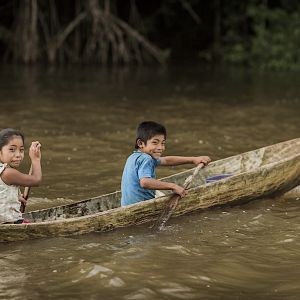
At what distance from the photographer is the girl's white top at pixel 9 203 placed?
17.6ft

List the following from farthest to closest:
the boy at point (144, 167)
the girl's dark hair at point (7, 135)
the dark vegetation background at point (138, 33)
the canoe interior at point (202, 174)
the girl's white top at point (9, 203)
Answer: the dark vegetation background at point (138, 33) < the canoe interior at point (202, 174) < the boy at point (144, 167) < the girl's white top at point (9, 203) < the girl's dark hair at point (7, 135)

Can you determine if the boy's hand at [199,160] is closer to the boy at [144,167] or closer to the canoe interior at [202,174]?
the canoe interior at [202,174]

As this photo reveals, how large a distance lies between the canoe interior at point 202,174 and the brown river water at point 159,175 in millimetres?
588

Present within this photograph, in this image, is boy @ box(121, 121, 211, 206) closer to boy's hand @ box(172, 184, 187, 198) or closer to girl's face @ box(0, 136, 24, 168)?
boy's hand @ box(172, 184, 187, 198)

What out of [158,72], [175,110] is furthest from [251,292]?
[158,72]

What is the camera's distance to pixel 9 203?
5430 millimetres

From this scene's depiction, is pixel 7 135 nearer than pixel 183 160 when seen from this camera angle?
Yes

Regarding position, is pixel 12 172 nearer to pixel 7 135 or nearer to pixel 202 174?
pixel 7 135

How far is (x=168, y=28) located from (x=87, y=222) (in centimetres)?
1951

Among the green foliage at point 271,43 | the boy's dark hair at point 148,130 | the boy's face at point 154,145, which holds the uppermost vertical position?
the green foliage at point 271,43

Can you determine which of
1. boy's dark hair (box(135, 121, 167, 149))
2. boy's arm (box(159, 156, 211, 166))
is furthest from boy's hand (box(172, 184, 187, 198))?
boy's arm (box(159, 156, 211, 166))

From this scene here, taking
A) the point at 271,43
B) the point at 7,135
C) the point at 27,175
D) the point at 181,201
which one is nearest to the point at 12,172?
the point at 27,175

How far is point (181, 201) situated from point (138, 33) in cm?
1594

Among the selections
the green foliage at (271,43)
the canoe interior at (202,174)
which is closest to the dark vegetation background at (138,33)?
the green foliage at (271,43)
